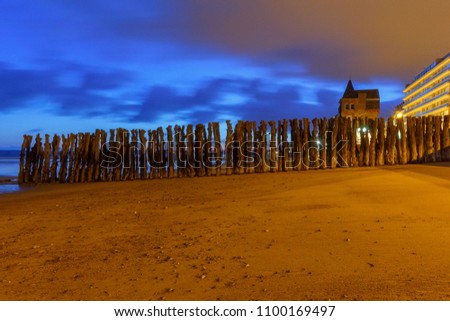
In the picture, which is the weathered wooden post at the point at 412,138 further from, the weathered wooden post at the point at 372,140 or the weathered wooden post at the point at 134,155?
the weathered wooden post at the point at 134,155

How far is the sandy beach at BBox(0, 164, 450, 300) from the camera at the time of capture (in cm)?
318

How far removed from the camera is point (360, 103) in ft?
202

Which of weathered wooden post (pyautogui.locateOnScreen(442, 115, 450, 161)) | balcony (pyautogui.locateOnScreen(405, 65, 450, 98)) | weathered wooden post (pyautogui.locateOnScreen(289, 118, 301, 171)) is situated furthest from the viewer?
balcony (pyautogui.locateOnScreen(405, 65, 450, 98))

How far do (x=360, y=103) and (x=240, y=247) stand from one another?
61743mm

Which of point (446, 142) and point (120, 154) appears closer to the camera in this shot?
point (120, 154)

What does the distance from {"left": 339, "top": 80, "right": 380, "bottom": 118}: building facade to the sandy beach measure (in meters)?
56.6

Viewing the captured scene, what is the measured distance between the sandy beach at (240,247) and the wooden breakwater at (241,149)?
5303mm

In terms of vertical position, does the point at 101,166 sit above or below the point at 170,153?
below

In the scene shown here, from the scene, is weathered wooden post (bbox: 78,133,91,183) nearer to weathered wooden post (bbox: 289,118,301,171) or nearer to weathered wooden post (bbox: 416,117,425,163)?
weathered wooden post (bbox: 289,118,301,171)

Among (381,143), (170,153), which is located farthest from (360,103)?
(170,153)

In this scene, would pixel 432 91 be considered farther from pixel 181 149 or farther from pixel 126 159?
pixel 126 159

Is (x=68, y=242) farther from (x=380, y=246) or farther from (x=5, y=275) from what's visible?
(x=380, y=246)

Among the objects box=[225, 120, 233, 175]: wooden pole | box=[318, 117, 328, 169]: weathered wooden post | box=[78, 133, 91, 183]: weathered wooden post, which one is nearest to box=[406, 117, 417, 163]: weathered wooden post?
box=[318, 117, 328, 169]: weathered wooden post

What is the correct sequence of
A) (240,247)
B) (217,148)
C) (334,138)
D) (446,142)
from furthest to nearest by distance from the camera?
(446,142) → (334,138) → (217,148) → (240,247)
